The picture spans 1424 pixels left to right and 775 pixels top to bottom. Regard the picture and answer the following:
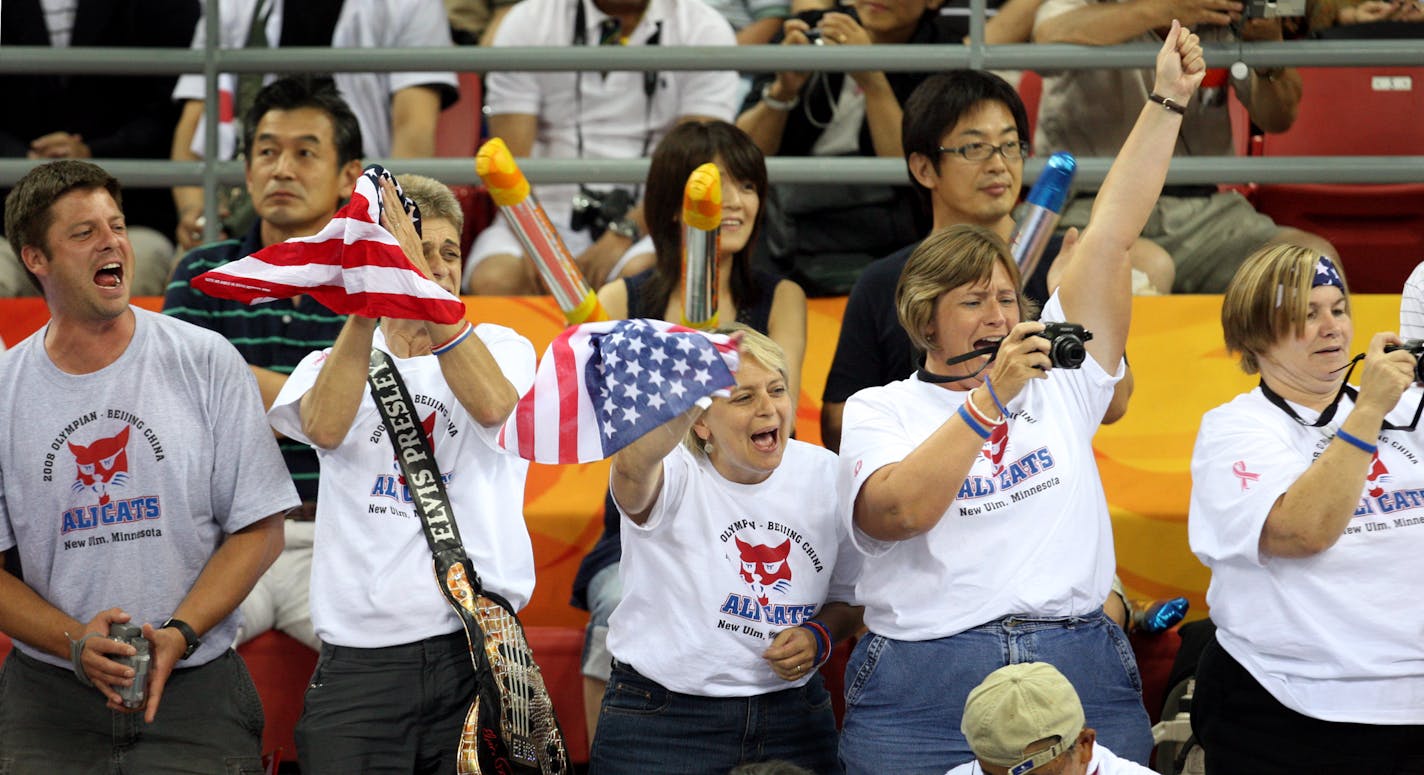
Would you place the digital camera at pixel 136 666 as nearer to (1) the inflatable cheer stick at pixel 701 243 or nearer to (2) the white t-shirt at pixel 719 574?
(2) the white t-shirt at pixel 719 574

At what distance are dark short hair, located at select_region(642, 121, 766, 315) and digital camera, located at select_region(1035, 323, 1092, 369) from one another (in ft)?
3.94

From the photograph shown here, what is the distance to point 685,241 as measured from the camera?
3.31 m

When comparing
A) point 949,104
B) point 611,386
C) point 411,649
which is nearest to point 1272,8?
point 949,104

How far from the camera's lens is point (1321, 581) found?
3121 millimetres

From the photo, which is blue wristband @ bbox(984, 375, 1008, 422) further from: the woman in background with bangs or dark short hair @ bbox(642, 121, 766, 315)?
dark short hair @ bbox(642, 121, 766, 315)

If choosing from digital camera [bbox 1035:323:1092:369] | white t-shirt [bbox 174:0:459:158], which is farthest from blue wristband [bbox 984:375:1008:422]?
white t-shirt [bbox 174:0:459:158]

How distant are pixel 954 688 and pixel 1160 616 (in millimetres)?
1115

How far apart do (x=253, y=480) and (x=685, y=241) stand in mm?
1050

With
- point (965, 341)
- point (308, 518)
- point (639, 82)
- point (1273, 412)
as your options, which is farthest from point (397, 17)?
point (1273, 412)

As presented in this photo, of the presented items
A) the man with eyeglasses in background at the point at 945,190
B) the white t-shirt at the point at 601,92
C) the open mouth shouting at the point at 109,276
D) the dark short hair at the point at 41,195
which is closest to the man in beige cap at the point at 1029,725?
the man with eyeglasses in background at the point at 945,190

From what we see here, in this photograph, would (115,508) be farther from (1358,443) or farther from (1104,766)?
(1358,443)

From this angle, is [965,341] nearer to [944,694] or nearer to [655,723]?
[944,694]

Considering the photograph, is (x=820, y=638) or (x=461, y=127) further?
(x=461, y=127)

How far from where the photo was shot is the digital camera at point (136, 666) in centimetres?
323
